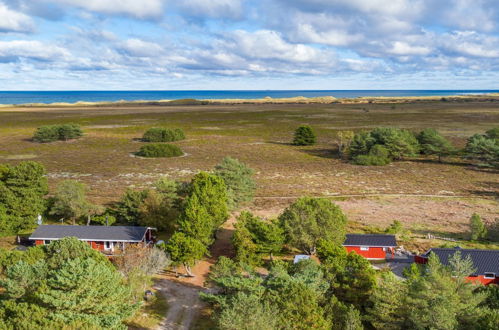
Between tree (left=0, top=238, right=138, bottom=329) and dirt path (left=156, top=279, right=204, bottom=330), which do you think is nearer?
tree (left=0, top=238, right=138, bottom=329)

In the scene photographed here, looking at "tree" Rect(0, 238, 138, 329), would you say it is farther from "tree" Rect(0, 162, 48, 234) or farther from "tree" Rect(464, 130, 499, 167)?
"tree" Rect(464, 130, 499, 167)

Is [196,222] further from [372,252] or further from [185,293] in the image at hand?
[372,252]

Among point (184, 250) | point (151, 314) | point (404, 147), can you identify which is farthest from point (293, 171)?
point (151, 314)

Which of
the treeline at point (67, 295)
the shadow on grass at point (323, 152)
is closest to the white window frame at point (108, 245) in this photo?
the treeline at point (67, 295)

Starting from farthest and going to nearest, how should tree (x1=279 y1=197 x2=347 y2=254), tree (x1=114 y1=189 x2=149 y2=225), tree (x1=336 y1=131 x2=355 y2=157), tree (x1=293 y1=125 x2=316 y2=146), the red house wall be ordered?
tree (x1=293 y1=125 x2=316 y2=146)
tree (x1=336 y1=131 x2=355 y2=157)
tree (x1=114 y1=189 x2=149 y2=225)
the red house wall
tree (x1=279 y1=197 x2=347 y2=254)

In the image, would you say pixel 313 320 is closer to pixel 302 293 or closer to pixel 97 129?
pixel 302 293

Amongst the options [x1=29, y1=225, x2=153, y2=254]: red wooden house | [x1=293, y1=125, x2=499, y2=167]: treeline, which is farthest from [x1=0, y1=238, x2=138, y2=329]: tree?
[x1=293, y1=125, x2=499, y2=167]: treeline
